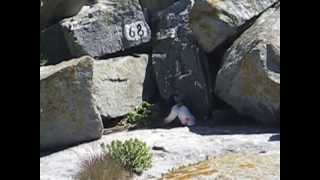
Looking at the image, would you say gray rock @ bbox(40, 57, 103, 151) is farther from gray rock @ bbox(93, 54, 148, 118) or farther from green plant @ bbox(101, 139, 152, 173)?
green plant @ bbox(101, 139, 152, 173)

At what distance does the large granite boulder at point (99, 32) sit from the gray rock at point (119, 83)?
36 centimetres

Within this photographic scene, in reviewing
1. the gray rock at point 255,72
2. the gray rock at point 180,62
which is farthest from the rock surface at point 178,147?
the gray rock at point 180,62

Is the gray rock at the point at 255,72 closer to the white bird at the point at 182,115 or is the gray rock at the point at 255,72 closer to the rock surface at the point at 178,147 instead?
the rock surface at the point at 178,147

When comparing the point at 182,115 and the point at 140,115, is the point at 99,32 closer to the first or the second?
the point at 140,115

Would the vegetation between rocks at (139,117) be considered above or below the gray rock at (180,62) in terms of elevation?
below

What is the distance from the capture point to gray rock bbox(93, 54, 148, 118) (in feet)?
30.1

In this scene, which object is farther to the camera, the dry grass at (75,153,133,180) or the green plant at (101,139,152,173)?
the green plant at (101,139,152,173)

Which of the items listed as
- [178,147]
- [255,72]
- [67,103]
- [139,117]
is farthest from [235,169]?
[139,117]

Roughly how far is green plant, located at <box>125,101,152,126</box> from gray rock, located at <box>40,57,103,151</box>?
1136mm

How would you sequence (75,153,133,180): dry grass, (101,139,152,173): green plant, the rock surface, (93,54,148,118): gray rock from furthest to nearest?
(93,54,148,118): gray rock < the rock surface < (101,139,152,173): green plant < (75,153,133,180): dry grass

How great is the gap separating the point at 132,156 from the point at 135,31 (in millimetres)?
3665

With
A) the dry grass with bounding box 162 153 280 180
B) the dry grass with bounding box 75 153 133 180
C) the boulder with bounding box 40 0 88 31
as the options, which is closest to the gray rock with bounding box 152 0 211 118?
the boulder with bounding box 40 0 88 31

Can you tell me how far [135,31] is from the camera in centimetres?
1024

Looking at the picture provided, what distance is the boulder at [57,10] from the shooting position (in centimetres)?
1051
